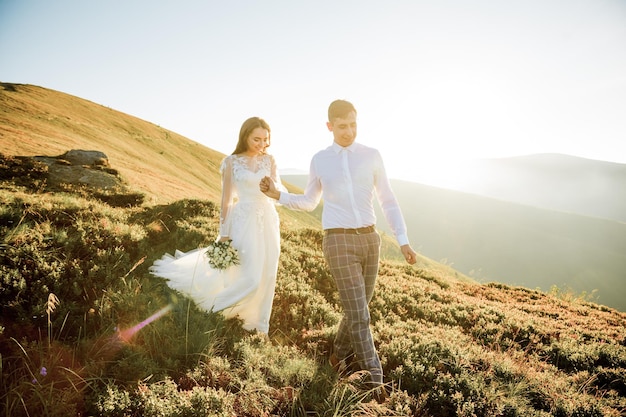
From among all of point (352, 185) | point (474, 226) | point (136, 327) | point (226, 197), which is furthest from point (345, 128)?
point (474, 226)

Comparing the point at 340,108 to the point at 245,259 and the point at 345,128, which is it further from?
the point at 245,259

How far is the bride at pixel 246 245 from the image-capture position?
627 cm

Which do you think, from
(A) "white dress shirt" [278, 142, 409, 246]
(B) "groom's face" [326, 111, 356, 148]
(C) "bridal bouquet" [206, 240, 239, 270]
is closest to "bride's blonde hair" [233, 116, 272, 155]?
(C) "bridal bouquet" [206, 240, 239, 270]

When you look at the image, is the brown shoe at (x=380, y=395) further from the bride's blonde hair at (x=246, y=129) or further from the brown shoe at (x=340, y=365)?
the bride's blonde hair at (x=246, y=129)

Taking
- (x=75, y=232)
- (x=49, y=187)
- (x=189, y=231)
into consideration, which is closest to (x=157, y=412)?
(x=75, y=232)

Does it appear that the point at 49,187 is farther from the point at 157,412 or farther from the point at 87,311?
the point at 157,412

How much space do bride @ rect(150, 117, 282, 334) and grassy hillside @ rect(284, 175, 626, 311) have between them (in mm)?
91217

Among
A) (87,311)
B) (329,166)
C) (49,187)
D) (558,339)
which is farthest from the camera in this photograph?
(49,187)

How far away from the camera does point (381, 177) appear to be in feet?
15.5

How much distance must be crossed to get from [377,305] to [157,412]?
626cm

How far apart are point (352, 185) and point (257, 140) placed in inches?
115

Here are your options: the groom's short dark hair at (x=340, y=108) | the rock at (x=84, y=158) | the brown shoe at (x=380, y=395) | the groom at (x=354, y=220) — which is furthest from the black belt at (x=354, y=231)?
the rock at (x=84, y=158)

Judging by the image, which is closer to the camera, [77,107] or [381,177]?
[381,177]

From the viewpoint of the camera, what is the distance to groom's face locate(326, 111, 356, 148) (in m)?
4.52
